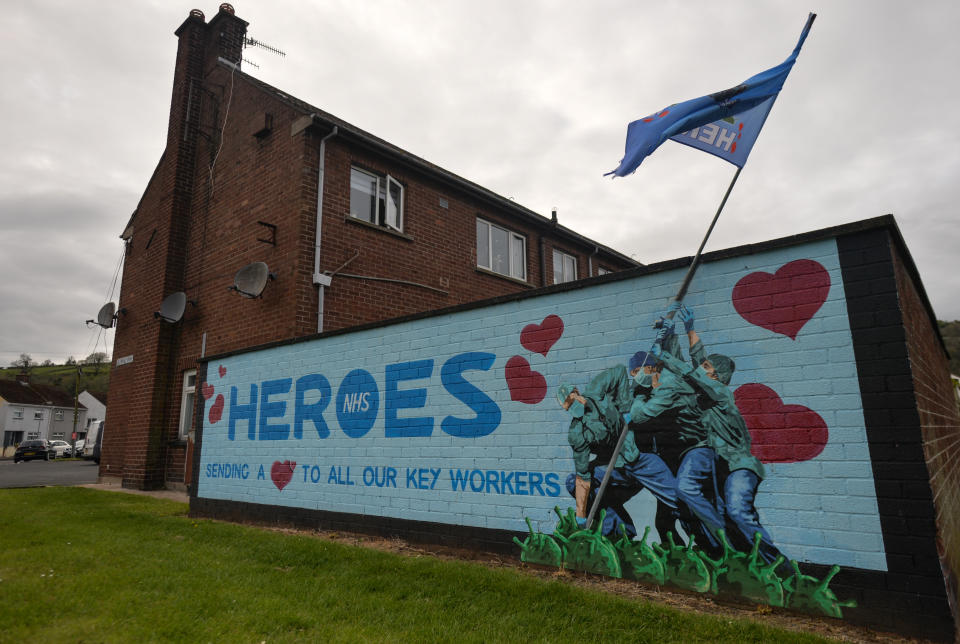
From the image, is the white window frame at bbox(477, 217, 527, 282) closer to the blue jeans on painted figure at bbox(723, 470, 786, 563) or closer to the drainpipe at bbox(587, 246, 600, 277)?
the drainpipe at bbox(587, 246, 600, 277)

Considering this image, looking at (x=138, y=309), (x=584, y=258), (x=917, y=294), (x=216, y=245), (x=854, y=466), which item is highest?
(x=584, y=258)

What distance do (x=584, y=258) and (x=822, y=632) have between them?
48.5 feet

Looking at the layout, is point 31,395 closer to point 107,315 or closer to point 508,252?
point 107,315

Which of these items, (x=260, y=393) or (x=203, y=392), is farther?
(x=203, y=392)

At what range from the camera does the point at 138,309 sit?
14523 mm

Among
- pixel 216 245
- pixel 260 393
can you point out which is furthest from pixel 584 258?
pixel 260 393

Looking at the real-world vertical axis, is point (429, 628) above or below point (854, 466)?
below

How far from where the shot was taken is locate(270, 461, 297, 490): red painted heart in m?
7.64

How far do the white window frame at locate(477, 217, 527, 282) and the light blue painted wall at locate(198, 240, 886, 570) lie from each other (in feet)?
22.8

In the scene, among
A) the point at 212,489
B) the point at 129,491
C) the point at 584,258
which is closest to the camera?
the point at 212,489

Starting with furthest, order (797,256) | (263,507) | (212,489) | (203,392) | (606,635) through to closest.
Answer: (203,392), (212,489), (263,507), (797,256), (606,635)

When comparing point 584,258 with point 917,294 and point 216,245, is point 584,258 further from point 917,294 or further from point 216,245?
point 917,294

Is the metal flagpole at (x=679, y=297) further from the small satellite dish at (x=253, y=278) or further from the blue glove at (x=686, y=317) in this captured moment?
the small satellite dish at (x=253, y=278)

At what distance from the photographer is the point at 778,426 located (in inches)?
156
